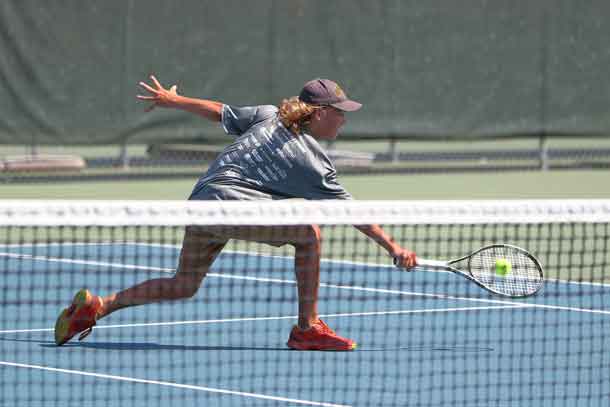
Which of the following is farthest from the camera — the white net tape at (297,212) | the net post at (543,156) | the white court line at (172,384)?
the net post at (543,156)

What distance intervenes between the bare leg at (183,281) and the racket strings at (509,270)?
38.9 inches

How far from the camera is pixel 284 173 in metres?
5.29

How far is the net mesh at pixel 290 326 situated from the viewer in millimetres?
4355

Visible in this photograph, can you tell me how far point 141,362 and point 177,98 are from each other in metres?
0.98

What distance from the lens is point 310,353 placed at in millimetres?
5535

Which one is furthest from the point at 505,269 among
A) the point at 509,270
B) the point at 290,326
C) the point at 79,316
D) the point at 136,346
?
the point at 79,316

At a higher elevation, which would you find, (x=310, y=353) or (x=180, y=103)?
(x=180, y=103)

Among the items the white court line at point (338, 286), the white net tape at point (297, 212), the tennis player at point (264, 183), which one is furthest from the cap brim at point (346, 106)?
the white court line at point (338, 286)

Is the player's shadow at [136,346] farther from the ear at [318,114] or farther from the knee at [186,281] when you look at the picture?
the ear at [318,114]

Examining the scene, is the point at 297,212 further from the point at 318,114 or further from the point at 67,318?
the point at 67,318

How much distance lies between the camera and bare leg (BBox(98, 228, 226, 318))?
17.5 ft

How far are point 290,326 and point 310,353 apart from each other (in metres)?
0.67

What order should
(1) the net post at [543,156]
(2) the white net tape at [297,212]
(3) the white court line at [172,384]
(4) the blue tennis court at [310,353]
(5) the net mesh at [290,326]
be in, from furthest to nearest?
(1) the net post at [543,156]
(4) the blue tennis court at [310,353]
(3) the white court line at [172,384]
(5) the net mesh at [290,326]
(2) the white net tape at [297,212]

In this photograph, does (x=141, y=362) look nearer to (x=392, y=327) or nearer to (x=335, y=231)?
(x=392, y=327)
